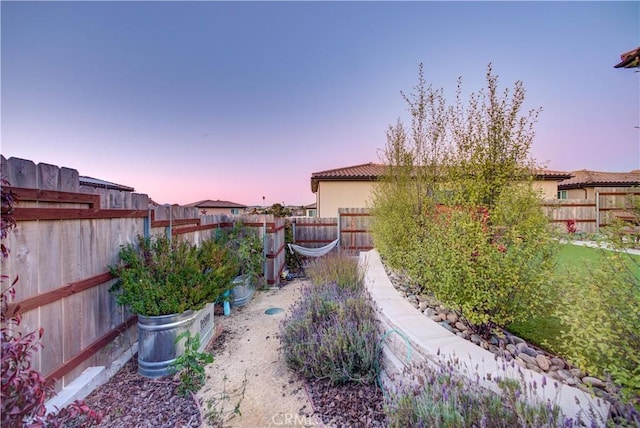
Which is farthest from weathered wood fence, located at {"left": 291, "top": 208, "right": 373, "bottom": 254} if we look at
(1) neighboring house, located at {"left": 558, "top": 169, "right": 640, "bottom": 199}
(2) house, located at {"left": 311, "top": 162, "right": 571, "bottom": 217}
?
(1) neighboring house, located at {"left": 558, "top": 169, "right": 640, "bottom": 199}

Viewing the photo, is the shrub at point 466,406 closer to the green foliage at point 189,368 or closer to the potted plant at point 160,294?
the green foliage at point 189,368

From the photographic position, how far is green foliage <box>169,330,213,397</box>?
8.20 feet

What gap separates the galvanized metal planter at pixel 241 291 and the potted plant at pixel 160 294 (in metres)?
1.84

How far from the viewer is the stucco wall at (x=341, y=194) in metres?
12.5

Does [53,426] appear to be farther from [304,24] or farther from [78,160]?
[304,24]

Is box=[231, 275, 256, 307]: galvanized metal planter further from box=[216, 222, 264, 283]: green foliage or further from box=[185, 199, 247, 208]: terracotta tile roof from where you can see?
box=[185, 199, 247, 208]: terracotta tile roof

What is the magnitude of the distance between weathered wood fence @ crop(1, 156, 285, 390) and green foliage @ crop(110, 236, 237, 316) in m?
0.16

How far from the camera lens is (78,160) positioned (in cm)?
552

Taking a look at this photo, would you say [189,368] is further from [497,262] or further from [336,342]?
[497,262]

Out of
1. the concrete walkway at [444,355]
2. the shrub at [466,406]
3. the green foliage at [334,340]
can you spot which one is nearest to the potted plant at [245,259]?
the green foliage at [334,340]

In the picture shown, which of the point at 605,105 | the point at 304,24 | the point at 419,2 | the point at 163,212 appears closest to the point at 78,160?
the point at 163,212

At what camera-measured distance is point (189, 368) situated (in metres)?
2.64

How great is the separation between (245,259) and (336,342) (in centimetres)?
368

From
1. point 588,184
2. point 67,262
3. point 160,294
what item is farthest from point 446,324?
point 588,184
